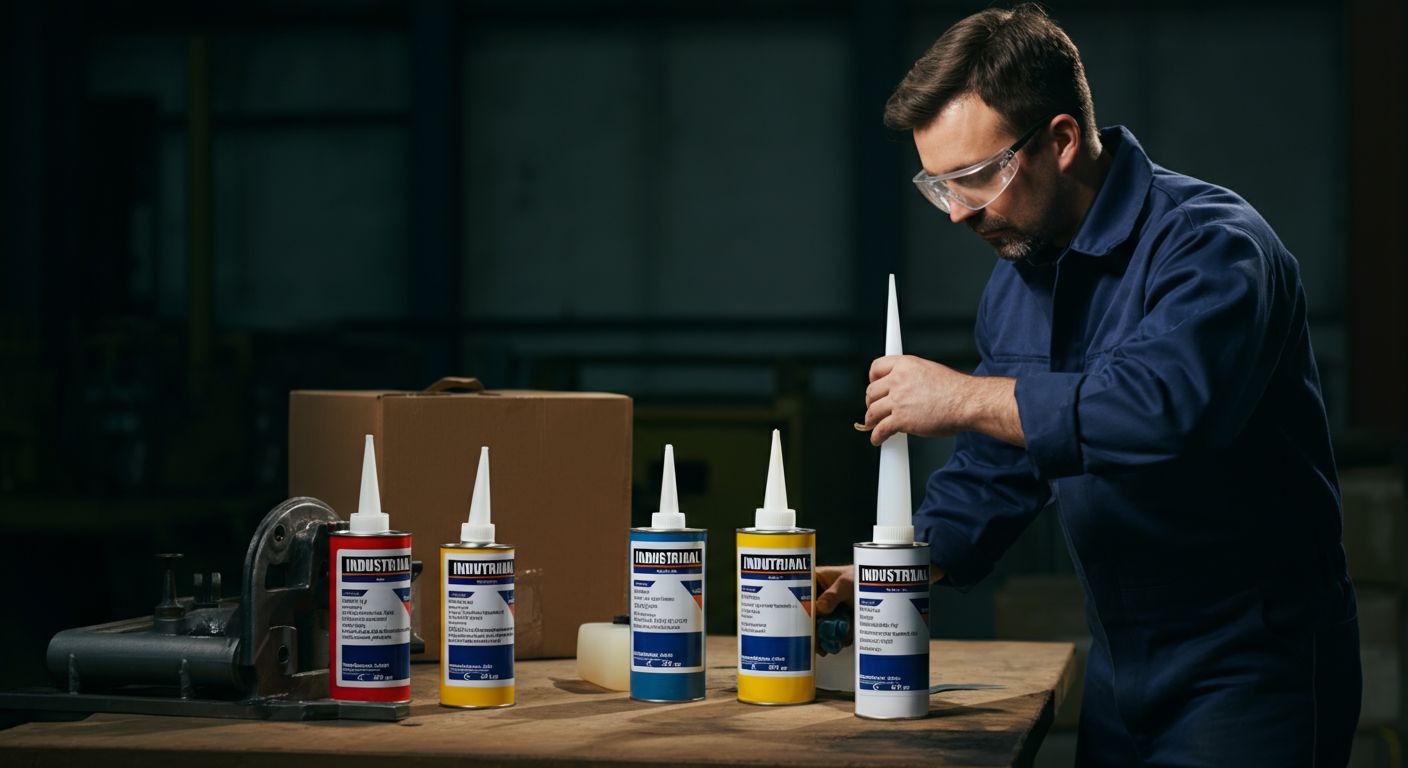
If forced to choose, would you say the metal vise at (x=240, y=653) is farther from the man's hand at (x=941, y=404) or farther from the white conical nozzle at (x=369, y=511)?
the man's hand at (x=941, y=404)

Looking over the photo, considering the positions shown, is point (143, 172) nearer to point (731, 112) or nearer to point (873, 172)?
point (731, 112)

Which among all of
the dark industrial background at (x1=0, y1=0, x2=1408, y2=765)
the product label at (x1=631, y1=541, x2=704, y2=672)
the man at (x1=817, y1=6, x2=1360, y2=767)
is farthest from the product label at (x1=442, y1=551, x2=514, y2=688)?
the dark industrial background at (x1=0, y1=0, x2=1408, y2=765)

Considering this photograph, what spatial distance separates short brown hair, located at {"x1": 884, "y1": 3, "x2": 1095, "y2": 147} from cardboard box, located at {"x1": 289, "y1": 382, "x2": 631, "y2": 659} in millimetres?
560

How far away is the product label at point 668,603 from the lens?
1514 mm

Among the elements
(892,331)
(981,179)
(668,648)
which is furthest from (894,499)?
(981,179)

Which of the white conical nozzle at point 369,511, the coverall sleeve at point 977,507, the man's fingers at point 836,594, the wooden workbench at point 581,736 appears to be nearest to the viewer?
the wooden workbench at point 581,736

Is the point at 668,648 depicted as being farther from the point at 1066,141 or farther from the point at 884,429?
the point at 1066,141

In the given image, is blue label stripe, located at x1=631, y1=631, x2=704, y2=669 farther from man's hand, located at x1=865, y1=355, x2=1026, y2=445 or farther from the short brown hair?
the short brown hair

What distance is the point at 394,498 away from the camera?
1.80 metres

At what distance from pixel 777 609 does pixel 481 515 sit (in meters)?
0.32

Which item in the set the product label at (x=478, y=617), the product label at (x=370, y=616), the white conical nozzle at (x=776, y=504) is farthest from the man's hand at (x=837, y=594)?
the product label at (x=370, y=616)

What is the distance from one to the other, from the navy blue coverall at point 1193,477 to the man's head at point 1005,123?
53mm

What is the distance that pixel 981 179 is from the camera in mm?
1616

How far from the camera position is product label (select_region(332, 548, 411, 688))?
4.84ft
